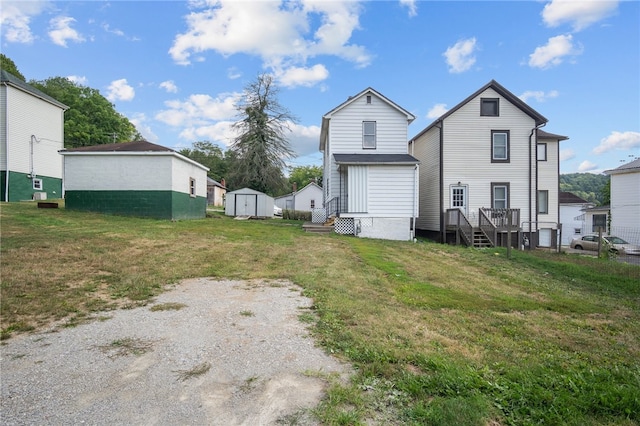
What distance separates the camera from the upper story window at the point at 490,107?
62.9 ft

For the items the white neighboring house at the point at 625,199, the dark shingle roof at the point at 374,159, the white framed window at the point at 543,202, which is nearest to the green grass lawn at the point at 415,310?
the dark shingle roof at the point at 374,159

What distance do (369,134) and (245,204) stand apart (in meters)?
14.5

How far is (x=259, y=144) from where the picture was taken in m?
35.9

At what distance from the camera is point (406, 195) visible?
1666 centimetres

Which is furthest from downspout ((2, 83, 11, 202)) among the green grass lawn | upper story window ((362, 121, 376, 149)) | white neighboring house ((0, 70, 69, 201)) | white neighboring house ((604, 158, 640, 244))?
white neighboring house ((604, 158, 640, 244))

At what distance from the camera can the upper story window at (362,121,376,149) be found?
1861 cm

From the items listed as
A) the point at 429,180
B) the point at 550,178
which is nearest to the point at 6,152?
the point at 429,180

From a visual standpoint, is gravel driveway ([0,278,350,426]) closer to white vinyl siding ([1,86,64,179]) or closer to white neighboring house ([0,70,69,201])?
white neighboring house ([0,70,69,201])

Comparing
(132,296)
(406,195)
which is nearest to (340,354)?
(132,296)

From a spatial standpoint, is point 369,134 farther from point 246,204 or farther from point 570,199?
point 570,199

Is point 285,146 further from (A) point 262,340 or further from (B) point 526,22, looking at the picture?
(A) point 262,340

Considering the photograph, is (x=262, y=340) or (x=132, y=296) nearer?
(x=262, y=340)

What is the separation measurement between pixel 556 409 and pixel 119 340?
4.36 meters

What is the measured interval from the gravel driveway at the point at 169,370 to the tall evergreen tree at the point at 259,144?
31.3 meters
